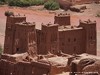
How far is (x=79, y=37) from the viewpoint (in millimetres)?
43219

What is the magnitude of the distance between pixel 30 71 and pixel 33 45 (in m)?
5.20

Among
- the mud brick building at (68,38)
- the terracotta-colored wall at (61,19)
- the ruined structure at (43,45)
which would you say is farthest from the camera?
the terracotta-colored wall at (61,19)

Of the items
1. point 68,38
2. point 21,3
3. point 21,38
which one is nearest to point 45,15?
point 21,3

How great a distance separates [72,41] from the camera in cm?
4297

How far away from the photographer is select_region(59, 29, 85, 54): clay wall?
139 ft

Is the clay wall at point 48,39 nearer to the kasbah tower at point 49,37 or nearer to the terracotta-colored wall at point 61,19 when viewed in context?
the kasbah tower at point 49,37

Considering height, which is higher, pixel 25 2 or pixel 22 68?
pixel 25 2

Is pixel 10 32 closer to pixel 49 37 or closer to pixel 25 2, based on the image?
pixel 49 37

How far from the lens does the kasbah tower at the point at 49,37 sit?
→ 4003 centimetres

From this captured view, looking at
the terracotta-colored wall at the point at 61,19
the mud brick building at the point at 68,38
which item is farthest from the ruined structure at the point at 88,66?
the terracotta-colored wall at the point at 61,19

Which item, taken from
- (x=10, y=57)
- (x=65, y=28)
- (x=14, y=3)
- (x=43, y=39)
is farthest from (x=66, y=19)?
(x=14, y=3)

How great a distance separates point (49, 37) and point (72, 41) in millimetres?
3322

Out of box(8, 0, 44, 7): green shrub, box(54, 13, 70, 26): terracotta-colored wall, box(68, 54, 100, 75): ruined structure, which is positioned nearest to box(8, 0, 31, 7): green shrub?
box(8, 0, 44, 7): green shrub

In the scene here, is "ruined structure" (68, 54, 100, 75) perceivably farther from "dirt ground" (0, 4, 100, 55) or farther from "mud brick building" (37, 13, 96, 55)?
"dirt ground" (0, 4, 100, 55)
